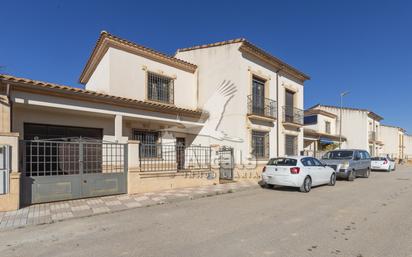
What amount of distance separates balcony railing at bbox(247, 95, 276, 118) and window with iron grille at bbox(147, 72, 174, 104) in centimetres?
454

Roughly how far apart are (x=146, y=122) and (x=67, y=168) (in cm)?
452

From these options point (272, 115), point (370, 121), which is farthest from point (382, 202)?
point (370, 121)

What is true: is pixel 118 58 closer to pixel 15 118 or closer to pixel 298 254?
pixel 15 118

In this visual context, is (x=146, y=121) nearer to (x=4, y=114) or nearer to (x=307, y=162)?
(x=4, y=114)

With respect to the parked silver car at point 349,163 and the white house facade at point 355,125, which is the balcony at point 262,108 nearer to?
the parked silver car at point 349,163

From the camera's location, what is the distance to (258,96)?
17.1m

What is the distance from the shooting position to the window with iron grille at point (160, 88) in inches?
587

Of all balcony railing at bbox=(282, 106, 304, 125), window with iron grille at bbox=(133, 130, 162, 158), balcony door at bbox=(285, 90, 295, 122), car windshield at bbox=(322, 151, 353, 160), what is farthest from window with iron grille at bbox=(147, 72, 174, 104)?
car windshield at bbox=(322, 151, 353, 160)

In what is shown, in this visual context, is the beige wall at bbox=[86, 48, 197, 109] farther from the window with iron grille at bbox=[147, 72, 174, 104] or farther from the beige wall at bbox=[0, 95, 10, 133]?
the beige wall at bbox=[0, 95, 10, 133]

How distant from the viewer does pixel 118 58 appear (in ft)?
44.1

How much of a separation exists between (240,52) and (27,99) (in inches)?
405

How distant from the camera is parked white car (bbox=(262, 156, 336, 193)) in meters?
11.4

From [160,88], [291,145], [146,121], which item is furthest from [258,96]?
[146,121]

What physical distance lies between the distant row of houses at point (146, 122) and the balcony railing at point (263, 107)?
0.06 metres
